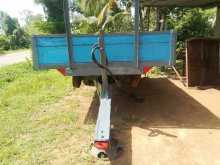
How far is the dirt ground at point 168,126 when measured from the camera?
4.28 m

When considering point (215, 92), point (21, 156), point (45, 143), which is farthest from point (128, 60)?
point (215, 92)

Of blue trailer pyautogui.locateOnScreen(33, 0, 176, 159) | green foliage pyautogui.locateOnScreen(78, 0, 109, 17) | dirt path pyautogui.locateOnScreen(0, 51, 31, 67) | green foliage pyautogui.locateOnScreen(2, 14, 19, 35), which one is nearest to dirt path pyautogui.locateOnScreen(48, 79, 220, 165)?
blue trailer pyautogui.locateOnScreen(33, 0, 176, 159)

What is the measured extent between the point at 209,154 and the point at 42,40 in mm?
3386

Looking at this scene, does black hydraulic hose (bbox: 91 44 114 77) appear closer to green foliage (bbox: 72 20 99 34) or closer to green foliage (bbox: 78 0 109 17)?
green foliage (bbox: 72 20 99 34)

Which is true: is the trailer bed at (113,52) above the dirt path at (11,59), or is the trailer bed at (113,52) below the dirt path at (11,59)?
above

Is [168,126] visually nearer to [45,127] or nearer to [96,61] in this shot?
[96,61]

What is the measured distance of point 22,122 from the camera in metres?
5.96

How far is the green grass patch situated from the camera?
15.0ft

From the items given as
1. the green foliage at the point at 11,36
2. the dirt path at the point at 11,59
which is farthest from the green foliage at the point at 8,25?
the dirt path at the point at 11,59

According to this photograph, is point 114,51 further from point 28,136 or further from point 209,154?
point 209,154

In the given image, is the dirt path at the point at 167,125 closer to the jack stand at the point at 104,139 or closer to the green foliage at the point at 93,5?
the jack stand at the point at 104,139

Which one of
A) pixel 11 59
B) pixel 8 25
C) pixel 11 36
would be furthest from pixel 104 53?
pixel 8 25

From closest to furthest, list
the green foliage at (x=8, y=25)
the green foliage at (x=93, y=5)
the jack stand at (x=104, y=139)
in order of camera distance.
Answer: the jack stand at (x=104, y=139) < the green foliage at (x=93, y=5) < the green foliage at (x=8, y=25)

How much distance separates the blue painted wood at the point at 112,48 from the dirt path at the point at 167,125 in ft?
3.54
